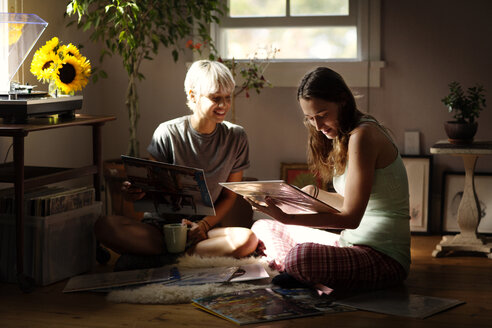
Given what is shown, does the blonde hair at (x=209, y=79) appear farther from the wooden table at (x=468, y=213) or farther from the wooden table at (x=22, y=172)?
the wooden table at (x=468, y=213)

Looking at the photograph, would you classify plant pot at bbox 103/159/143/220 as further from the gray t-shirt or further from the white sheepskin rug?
the white sheepskin rug

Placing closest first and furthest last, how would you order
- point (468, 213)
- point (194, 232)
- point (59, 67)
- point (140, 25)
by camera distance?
point (59, 67)
point (194, 232)
point (468, 213)
point (140, 25)

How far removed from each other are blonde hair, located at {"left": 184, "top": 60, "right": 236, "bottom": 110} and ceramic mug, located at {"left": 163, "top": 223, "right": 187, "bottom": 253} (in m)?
0.59

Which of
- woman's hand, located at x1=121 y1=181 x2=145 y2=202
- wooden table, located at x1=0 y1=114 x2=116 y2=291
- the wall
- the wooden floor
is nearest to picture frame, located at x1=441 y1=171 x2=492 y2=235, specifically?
the wall

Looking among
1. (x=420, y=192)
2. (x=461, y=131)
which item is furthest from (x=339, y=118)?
(x=420, y=192)

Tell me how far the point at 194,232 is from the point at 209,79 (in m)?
0.68

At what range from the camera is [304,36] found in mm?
4023

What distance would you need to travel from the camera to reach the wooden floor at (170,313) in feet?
7.48

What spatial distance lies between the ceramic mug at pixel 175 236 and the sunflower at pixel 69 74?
72 cm

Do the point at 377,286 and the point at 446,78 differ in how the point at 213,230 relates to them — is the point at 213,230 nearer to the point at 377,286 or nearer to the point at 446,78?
the point at 377,286

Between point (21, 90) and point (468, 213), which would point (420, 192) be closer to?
point (468, 213)

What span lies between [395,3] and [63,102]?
1984 millimetres

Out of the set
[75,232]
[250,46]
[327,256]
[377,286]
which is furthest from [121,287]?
[250,46]

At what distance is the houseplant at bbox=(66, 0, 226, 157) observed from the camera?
3.54 metres
